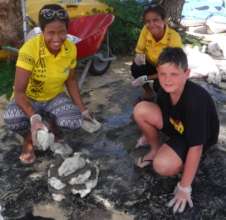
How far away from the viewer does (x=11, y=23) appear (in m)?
4.78

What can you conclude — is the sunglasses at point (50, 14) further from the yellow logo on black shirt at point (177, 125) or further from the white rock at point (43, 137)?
the yellow logo on black shirt at point (177, 125)

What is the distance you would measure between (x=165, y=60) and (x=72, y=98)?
3.47 ft

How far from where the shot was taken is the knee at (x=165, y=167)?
2.61 metres

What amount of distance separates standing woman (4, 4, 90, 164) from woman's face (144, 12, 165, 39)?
712mm

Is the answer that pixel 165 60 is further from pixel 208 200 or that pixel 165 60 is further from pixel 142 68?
pixel 142 68

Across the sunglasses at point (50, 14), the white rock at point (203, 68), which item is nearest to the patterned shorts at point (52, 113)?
the sunglasses at point (50, 14)

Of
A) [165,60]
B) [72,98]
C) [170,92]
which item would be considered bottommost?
[72,98]

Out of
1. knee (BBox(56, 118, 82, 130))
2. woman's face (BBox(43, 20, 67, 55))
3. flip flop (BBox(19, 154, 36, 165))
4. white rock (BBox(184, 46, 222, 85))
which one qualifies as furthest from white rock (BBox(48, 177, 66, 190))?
white rock (BBox(184, 46, 222, 85))

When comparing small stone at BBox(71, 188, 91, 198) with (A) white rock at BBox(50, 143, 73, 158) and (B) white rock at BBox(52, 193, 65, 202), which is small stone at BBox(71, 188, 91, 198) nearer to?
(B) white rock at BBox(52, 193, 65, 202)

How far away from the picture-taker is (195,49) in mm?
5152

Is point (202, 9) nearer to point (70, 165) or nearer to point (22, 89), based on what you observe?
point (22, 89)

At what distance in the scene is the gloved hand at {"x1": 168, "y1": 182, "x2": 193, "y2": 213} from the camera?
Answer: 8.12 feet

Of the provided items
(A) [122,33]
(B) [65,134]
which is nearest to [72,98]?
(B) [65,134]

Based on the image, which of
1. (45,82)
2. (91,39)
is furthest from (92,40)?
(45,82)
